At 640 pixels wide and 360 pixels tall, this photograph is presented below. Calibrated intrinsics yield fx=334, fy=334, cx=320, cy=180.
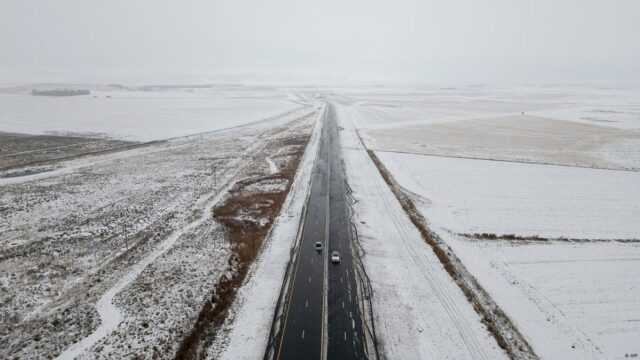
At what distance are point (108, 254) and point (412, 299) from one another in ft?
87.4

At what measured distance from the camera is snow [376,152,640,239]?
3638 centimetres

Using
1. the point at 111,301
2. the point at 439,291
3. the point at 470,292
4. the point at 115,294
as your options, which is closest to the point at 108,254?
the point at 115,294

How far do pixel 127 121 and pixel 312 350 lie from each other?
102766 mm

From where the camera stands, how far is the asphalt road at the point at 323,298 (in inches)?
798

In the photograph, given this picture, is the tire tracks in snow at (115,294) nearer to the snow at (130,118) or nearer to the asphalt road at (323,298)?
the asphalt road at (323,298)

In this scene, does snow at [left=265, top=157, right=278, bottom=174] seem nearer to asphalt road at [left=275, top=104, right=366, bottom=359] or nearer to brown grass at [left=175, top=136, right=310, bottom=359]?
brown grass at [left=175, top=136, right=310, bottom=359]

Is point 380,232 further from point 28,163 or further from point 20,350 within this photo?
point 28,163

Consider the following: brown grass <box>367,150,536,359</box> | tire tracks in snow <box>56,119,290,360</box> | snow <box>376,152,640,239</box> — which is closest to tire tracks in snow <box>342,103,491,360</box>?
brown grass <box>367,150,536,359</box>

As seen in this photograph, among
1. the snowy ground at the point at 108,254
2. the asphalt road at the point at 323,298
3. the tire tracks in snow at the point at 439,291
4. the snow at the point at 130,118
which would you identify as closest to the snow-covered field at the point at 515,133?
the tire tracks in snow at the point at 439,291

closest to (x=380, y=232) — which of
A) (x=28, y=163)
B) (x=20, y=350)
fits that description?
(x=20, y=350)

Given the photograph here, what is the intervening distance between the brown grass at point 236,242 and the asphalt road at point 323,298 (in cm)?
441

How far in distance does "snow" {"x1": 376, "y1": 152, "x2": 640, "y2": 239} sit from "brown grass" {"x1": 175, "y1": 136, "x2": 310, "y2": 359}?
18938mm

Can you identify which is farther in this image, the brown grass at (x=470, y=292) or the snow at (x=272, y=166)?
the snow at (x=272, y=166)

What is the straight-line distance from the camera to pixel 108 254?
98.9ft
